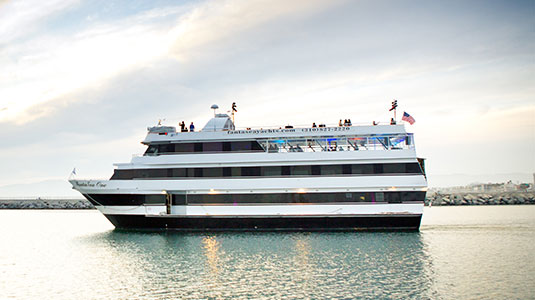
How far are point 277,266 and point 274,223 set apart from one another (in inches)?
336

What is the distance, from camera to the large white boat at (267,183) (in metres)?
22.5

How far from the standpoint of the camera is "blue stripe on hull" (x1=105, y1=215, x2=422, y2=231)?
2228 centimetres

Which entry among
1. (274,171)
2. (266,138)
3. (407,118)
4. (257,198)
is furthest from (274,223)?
(407,118)

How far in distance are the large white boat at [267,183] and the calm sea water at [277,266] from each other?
1.25 meters

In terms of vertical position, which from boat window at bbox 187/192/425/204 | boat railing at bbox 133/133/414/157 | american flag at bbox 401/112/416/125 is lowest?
boat window at bbox 187/192/425/204

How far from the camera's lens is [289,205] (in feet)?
75.3

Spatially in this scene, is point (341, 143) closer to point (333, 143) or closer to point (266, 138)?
point (333, 143)

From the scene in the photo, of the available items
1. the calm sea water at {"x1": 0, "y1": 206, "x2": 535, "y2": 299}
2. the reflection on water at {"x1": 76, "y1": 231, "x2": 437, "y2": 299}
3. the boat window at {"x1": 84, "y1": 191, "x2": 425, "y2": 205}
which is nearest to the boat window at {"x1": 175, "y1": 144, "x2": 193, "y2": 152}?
the boat window at {"x1": 84, "y1": 191, "x2": 425, "y2": 205}

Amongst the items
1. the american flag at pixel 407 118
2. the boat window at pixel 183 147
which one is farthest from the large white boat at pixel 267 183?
the american flag at pixel 407 118

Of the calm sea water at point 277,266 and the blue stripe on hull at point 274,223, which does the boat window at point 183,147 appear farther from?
the calm sea water at point 277,266

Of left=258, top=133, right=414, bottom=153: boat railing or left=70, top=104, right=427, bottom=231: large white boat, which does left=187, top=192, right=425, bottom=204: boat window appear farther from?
left=258, top=133, right=414, bottom=153: boat railing

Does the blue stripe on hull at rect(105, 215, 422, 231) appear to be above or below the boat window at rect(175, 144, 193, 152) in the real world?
below

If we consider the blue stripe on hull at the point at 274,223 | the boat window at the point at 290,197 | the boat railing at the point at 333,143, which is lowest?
the blue stripe on hull at the point at 274,223

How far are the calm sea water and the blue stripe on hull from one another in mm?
758
